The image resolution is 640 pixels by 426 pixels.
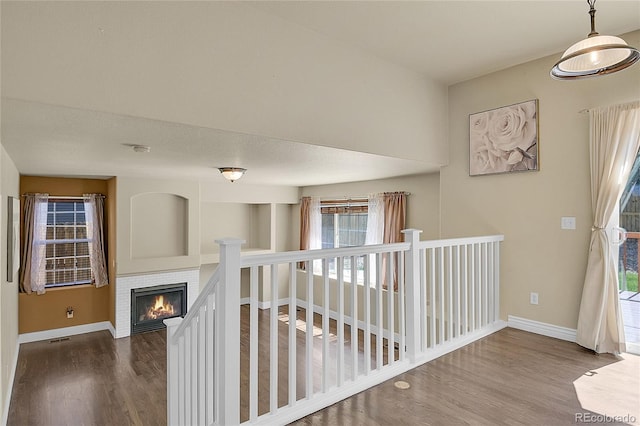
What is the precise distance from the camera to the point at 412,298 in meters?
2.85

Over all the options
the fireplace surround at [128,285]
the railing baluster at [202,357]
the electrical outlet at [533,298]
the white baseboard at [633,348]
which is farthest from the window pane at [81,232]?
the white baseboard at [633,348]

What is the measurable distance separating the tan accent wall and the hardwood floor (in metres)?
0.75

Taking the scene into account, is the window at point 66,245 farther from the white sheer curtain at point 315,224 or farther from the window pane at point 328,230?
the window pane at point 328,230

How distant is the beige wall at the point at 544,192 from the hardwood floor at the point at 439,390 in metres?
0.51

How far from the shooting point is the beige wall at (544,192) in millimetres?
3148

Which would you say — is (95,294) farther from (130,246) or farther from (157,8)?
(157,8)

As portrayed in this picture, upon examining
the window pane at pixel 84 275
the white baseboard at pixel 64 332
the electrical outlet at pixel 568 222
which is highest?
the electrical outlet at pixel 568 222

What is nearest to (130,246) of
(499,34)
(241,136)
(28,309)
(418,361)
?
(28,309)

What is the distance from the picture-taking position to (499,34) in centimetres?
287

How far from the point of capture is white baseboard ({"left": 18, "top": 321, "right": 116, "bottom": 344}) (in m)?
4.90

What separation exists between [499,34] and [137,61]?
2762mm

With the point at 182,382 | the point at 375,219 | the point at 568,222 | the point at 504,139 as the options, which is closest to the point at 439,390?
the point at 182,382

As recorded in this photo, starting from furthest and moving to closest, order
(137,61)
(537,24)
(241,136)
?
(537,24), (241,136), (137,61)

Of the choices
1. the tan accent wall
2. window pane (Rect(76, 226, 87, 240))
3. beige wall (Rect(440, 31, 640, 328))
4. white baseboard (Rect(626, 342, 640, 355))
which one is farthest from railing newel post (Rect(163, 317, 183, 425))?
window pane (Rect(76, 226, 87, 240))
